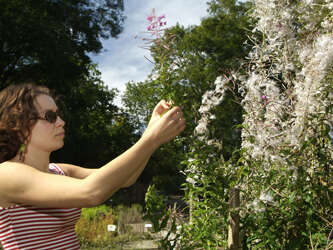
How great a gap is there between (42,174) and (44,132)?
317 millimetres

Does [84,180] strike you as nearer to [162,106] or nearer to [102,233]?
[162,106]

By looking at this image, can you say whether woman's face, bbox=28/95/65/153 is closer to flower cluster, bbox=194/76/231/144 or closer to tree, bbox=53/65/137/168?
flower cluster, bbox=194/76/231/144

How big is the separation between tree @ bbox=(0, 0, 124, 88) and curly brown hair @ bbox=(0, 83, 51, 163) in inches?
573

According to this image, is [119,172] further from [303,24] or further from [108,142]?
[108,142]

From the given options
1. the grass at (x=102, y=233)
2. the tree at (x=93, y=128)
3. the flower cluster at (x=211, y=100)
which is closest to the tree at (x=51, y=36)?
the tree at (x=93, y=128)

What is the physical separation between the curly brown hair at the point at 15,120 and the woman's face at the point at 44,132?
0.03 meters

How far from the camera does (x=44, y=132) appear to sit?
1812 mm

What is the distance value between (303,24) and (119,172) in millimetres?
2827

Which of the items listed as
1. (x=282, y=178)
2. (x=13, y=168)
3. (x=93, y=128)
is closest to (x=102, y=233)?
(x=282, y=178)

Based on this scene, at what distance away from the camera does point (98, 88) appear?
84.3 feet

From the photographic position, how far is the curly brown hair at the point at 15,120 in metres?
1.78

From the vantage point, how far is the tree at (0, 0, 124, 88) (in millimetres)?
15695

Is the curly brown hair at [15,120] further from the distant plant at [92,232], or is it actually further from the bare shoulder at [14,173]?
the distant plant at [92,232]

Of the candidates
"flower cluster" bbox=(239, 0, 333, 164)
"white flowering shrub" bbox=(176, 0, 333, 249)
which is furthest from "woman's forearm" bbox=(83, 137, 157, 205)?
"flower cluster" bbox=(239, 0, 333, 164)
